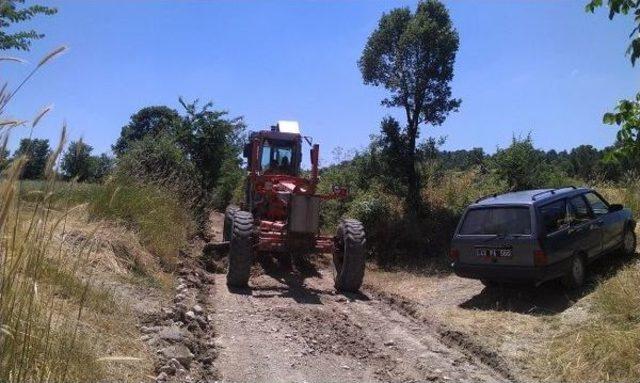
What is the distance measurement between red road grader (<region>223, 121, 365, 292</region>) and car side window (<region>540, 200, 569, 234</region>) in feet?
10.2

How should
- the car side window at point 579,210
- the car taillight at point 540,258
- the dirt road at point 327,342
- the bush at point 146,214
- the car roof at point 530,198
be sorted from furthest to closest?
the bush at point 146,214 → the car side window at point 579,210 → the car roof at point 530,198 → the car taillight at point 540,258 → the dirt road at point 327,342

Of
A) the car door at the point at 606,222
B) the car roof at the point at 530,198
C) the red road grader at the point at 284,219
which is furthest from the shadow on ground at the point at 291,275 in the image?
the car door at the point at 606,222

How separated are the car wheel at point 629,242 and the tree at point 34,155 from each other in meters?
9.66

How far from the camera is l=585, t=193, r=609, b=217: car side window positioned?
9.60m

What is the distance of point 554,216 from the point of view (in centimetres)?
863

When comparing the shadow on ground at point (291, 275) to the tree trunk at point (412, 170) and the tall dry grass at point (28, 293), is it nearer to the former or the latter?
the tree trunk at point (412, 170)

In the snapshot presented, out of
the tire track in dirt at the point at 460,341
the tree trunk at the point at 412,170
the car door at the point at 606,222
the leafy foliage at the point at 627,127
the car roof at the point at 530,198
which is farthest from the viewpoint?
the tree trunk at the point at 412,170

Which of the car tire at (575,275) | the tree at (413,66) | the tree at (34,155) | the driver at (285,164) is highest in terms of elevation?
the tree at (413,66)

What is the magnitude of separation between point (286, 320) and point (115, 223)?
144 inches

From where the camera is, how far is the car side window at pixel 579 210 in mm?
8951

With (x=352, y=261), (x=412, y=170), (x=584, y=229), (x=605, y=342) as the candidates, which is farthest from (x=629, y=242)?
(x=412, y=170)

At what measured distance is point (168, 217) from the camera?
37.9ft

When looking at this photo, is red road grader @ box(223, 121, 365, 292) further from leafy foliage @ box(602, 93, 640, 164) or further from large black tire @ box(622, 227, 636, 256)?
leafy foliage @ box(602, 93, 640, 164)

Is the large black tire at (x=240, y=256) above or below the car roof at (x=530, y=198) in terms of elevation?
below
